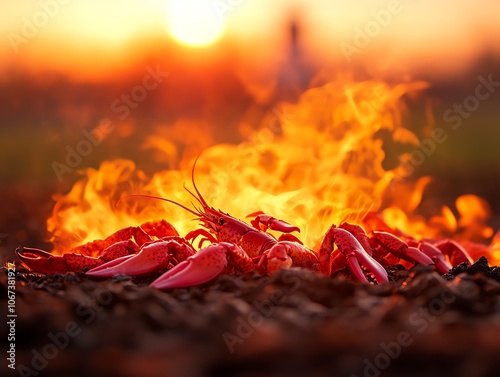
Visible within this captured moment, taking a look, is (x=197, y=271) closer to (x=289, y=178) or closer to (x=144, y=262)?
(x=144, y=262)

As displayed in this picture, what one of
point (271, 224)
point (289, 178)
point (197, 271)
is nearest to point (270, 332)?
point (197, 271)

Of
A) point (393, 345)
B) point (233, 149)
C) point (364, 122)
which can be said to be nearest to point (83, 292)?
point (393, 345)

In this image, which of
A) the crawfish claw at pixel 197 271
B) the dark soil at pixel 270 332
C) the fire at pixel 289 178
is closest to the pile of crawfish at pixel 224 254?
the crawfish claw at pixel 197 271

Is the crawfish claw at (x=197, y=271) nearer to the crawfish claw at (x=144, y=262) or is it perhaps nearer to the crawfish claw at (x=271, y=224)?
the crawfish claw at (x=144, y=262)

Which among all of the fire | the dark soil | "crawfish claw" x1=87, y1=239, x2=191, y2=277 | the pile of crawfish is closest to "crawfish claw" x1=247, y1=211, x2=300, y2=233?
the pile of crawfish

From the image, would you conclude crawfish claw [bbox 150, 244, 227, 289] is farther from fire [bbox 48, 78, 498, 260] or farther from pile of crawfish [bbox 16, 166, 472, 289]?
fire [bbox 48, 78, 498, 260]

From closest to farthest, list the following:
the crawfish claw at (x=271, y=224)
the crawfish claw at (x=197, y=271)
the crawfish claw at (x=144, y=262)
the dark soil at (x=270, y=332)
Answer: the dark soil at (x=270, y=332), the crawfish claw at (x=197, y=271), the crawfish claw at (x=144, y=262), the crawfish claw at (x=271, y=224)

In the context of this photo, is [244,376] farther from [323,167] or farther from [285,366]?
[323,167]
